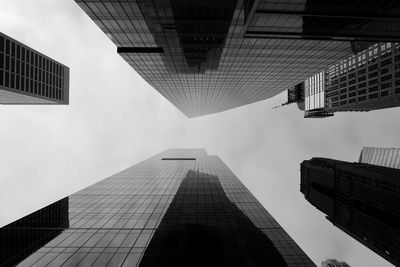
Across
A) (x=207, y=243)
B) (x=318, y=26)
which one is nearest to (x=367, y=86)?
(x=318, y=26)

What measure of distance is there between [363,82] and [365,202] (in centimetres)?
4319

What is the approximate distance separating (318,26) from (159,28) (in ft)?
72.8

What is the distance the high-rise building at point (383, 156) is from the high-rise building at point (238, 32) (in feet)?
296

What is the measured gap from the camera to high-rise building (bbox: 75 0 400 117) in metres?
34.8

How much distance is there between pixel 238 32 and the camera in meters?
43.5

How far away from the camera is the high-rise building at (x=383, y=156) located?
130m

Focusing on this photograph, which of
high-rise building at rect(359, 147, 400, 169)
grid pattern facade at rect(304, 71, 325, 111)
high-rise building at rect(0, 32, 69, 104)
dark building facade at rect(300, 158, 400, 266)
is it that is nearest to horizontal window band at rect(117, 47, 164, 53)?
high-rise building at rect(0, 32, 69, 104)

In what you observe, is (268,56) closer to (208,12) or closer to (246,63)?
(246,63)

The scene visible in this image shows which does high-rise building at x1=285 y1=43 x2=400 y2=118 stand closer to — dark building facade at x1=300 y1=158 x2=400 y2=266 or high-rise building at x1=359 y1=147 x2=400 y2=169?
dark building facade at x1=300 y1=158 x2=400 y2=266

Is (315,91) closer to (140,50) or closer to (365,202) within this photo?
(365,202)

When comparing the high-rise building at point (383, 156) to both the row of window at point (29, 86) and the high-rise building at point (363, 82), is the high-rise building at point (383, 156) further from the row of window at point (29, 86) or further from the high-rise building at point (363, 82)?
the row of window at point (29, 86)

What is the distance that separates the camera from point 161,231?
40.3 metres

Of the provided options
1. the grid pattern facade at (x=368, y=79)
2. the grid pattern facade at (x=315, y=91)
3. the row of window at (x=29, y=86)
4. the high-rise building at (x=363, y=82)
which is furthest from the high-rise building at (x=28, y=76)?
the grid pattern facade at (x=315, y=91)

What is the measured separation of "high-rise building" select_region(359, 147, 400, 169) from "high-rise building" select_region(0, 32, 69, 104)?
156034mm
